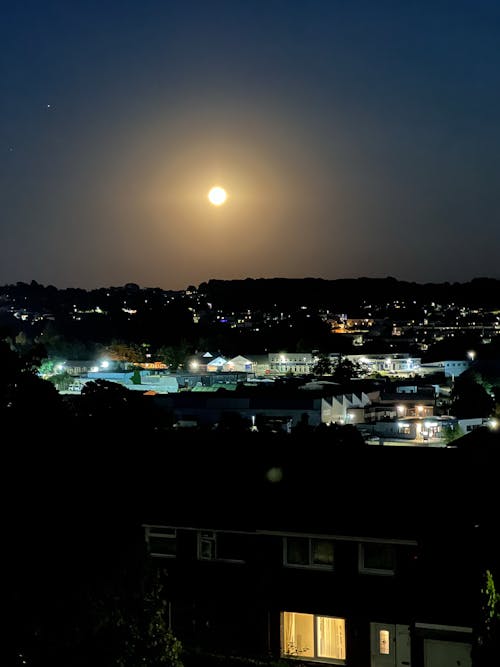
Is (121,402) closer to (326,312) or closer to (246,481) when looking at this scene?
(246,481)

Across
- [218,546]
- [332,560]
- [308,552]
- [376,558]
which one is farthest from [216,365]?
[376,558]

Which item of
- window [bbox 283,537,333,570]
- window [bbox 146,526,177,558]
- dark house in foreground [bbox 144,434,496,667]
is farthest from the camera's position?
window [bbox 146,526,177,558]

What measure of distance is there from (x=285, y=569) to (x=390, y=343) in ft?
239

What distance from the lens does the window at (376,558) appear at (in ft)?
22.8

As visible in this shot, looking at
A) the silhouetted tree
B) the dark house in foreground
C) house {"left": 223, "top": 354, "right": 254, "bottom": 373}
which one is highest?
house {"left": 223, "top": 354, "right": 254, "bottom": 373}

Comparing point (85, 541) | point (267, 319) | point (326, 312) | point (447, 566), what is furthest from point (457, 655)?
point (326, 312)

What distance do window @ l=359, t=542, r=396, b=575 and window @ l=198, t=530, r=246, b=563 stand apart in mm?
1089

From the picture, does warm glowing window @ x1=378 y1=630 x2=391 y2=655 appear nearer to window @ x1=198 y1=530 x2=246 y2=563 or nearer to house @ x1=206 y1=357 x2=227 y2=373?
window @ x1=198 y1=530 x2=246 y2=563

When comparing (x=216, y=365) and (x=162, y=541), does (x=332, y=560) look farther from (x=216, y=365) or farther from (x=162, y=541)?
(x=216, y=365)

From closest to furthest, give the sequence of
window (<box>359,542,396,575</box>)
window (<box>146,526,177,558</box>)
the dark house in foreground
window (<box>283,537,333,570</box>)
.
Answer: the dark house in foreground, window (<box>359,542,396,575</box>), window (<box>283,537,333,570</box>), window (<box>146,526,177,558</box>)

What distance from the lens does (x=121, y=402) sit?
754 inches

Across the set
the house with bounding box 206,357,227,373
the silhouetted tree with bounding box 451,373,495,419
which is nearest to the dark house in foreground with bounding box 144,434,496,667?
the silhouetted tree with bounding box 451,373,495,419

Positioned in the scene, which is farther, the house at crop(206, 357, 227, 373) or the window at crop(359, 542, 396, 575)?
the house at crop(206, 357, 227, 373)

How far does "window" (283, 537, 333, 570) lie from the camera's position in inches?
279
